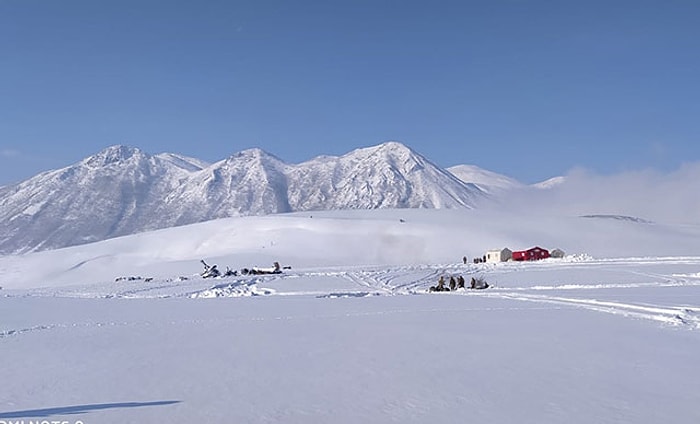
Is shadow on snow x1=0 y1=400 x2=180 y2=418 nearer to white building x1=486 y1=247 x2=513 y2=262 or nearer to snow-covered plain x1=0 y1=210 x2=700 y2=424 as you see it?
snow-covered plain x1=0 y1=210 x2=700 y2=424

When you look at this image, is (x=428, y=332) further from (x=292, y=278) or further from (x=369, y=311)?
(x=292, y=278)

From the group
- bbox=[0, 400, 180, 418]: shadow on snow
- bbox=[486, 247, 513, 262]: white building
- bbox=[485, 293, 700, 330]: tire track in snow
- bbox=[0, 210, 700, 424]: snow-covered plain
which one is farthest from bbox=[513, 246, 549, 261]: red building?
bbox=[0, 400, 180, 418]: shadow on snow

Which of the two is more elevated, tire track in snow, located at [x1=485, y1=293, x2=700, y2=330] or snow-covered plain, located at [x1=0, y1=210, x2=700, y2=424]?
tire track in snow, located at [x1=485, y1=293, x2=700, y2=330]

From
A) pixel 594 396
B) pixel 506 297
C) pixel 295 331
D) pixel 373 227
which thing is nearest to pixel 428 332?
pixel 295 331

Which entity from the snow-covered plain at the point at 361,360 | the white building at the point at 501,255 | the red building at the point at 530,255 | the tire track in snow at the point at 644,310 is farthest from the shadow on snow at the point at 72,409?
the white building at the point at 501,255

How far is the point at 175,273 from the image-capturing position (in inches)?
2095

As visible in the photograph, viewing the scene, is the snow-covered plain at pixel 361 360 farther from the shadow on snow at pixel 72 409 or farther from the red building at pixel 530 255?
the red building at pixel 530 255

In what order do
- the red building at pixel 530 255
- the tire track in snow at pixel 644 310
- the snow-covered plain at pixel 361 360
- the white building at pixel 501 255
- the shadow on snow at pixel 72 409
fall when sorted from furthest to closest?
1. the white building at pixel 501 255
2. the red building at pixel 530 255
3. the tire track in snow at pixel 644 310
4. the snow-covered plain at pixel 361 360
5. the shadow on snow at pixel 72 409

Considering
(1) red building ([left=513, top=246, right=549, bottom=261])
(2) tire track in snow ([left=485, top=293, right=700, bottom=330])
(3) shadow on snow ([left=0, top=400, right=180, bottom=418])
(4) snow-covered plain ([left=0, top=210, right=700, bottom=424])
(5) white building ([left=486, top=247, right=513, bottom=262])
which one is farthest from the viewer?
(5) white building ([left=486, top=247, right=513, bottom=262])

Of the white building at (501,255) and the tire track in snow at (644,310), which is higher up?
the white building at (501,255)

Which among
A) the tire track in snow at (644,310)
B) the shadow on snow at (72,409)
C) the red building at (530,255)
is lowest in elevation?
the shadow on snow at (72,409)

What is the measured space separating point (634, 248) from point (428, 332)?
60204 mm

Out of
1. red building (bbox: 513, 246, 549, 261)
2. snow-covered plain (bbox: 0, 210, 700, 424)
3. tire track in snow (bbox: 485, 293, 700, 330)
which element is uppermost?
red building (bbox: 513, 246, 549, 261)

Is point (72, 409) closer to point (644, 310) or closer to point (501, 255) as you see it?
point (644, 310)
